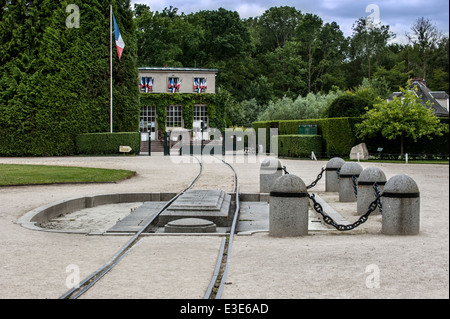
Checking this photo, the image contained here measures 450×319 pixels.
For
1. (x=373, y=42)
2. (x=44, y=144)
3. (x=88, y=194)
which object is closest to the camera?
(x=88, y=194)

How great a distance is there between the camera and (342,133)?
101 feet

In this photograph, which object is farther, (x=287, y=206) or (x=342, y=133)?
(x=342, y=133)

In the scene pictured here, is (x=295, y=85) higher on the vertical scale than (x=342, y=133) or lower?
higher

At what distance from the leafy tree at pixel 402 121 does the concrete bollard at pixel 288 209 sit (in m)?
20.9

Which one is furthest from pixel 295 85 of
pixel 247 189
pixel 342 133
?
pixel 247 189

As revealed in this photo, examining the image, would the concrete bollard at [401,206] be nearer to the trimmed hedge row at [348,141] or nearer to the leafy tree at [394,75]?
the trimmed hedge row at [348,141]

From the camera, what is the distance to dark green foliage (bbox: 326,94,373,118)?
32656 millimetres

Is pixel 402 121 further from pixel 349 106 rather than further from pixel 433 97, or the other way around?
pixel 433 97

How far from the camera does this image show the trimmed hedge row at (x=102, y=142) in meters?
32.9

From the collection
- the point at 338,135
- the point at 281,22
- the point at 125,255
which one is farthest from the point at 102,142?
the point at 125,255

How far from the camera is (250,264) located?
6199 mm
